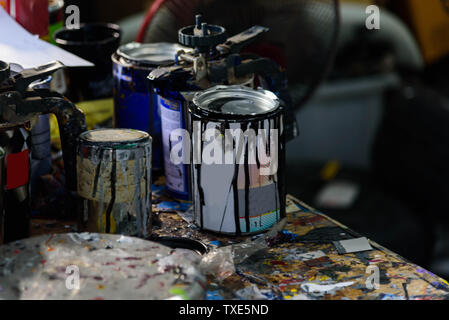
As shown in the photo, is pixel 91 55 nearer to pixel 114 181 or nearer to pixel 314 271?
pixel 114 181

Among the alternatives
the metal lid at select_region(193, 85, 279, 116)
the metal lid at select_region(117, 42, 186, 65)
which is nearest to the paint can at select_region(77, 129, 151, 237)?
the metal lid at select_region(193, 85, 279, 116)

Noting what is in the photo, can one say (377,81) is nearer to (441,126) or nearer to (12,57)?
(441,126)

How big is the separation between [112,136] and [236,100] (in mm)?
198

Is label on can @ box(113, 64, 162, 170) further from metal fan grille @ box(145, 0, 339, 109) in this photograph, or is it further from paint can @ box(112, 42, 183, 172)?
metal fan grille @ box(145, 0, 339, 109)

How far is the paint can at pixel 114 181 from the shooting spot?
0.95m

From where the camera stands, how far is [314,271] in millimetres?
964

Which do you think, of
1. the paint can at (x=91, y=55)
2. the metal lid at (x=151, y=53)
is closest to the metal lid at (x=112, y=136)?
the metal lid at (x=151, y=53)

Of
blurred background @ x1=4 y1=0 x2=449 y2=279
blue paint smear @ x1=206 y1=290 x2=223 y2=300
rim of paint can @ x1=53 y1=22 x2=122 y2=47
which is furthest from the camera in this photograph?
blurred background @ x1=4 y1=0 x2=449 y2=279

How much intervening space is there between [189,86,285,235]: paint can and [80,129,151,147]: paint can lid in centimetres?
9

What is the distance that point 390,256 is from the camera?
1.00 metres

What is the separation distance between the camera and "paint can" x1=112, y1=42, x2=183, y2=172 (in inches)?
47.0

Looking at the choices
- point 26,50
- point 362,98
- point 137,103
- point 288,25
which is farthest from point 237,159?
point 362,98
